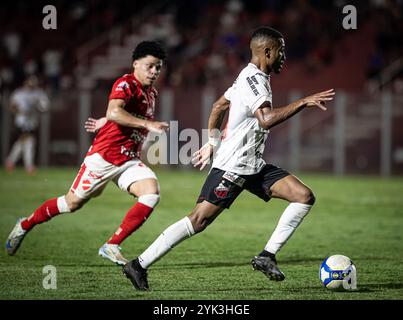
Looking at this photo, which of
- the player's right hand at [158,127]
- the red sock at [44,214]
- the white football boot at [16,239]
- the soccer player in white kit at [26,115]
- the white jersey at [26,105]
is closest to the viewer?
the player's right hand at [158,127]

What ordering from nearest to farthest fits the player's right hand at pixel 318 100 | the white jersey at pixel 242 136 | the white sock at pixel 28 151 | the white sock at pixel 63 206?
the player's right hand at pixel 318 100, the white jersey at pixel 242 136, the white sock at pixel 63 206, the white sock at pixel 28 151

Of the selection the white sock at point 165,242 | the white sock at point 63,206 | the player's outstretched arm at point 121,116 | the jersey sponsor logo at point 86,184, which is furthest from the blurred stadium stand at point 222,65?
the white sock at point 165,242

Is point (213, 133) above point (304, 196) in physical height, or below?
above

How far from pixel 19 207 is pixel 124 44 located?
1599cm

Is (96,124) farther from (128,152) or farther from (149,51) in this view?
(149,51)

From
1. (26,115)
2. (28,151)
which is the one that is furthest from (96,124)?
(26,115)

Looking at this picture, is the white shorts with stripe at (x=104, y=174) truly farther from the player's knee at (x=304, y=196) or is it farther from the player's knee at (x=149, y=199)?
the player's knee at (x=304, y=196)

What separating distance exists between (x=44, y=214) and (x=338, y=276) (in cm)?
354

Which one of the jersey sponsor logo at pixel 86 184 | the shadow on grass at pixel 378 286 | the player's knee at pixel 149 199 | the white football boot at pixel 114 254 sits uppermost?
the jersey sponsor logo at pixel 86 184

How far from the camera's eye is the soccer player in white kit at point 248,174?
7.38 m

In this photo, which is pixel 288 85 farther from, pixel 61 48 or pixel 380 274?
pixel 380 274

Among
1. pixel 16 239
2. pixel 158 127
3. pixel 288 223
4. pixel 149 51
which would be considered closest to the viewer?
pixel 158 127

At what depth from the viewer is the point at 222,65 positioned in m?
26.9
